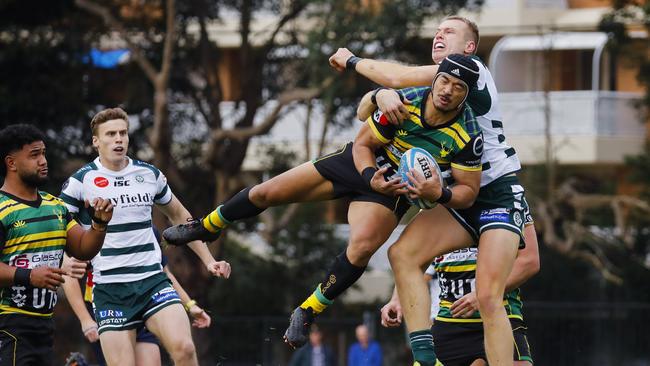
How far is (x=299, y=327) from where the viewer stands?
32.7 feet

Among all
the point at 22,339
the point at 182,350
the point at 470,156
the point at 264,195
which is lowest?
the point at 182,350

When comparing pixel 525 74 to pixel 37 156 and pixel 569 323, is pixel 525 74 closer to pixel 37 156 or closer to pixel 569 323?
pixel 569 323

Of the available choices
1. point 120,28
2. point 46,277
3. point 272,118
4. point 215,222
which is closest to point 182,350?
point 215,222

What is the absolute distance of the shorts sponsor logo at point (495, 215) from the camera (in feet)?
→ 31.7

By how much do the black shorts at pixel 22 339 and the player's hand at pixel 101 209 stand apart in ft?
3.22

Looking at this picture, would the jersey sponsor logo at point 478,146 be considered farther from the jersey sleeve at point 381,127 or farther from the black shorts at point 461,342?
the black shorts at point 461,342

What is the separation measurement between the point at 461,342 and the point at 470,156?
1.85m

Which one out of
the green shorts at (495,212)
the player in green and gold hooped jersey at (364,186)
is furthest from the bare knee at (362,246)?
the green shorts at (495,212)

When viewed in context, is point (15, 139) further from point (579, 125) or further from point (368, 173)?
point (579, 125)

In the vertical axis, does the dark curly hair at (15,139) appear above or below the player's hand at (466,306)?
above

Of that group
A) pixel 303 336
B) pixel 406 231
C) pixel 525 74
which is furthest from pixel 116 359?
pixel 525 74

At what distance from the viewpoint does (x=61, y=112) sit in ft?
87.5

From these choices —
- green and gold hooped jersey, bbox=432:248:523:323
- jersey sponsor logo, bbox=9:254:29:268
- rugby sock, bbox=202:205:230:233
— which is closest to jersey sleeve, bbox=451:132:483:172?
green and gold hooped jersey, bbox=432:248:523:323

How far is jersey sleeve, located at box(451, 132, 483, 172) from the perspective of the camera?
374 inches
